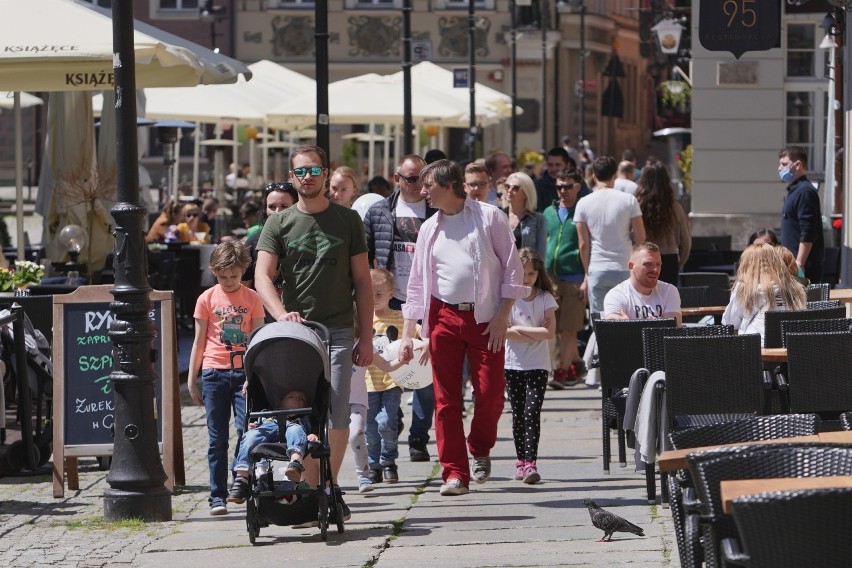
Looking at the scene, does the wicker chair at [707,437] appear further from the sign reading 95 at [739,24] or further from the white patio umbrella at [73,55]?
the sign reading 95 at [739,24]

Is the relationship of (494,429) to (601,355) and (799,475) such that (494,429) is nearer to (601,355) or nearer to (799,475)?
(601,355)

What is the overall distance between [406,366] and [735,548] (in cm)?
511

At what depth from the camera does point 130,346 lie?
9.17m

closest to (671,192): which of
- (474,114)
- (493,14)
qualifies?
(474,114)

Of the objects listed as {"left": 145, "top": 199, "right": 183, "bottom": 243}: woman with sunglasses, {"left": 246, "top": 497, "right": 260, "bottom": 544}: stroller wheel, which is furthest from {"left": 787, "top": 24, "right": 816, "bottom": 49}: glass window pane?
{"left": 246, "top": 497, "right": 260, "bottom": 544}: stroller wheel

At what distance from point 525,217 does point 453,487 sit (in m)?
4.38

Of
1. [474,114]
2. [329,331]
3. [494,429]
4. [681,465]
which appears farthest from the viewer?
[474,114]

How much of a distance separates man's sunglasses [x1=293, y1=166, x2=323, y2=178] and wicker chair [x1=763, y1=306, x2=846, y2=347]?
2895mm

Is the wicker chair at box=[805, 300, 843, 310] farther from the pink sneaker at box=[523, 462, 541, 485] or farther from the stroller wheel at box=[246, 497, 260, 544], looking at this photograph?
the stroller wheel at box=[246, 497, 260, 544]

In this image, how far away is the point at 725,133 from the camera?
23516 mm

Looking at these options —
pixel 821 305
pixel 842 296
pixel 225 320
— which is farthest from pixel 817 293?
pixel 225 320

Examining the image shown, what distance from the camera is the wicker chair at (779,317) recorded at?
32.9 feet

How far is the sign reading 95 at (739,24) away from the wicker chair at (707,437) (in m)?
7.93

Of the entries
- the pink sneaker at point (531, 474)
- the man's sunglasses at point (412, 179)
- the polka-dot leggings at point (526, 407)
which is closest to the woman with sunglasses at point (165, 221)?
the man's sunglasses at point (412, 179)
